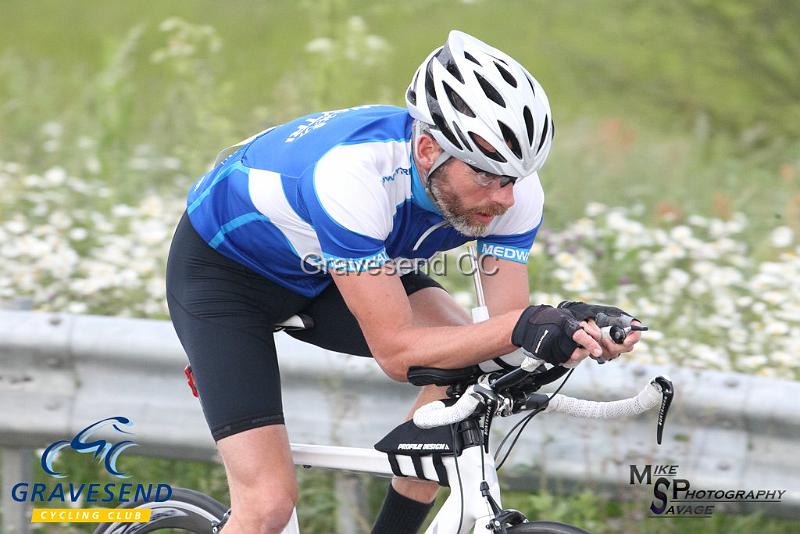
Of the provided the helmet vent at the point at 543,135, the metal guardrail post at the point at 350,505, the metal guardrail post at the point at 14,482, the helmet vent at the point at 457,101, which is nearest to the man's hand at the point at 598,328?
the helmet vent at the point at 543,135

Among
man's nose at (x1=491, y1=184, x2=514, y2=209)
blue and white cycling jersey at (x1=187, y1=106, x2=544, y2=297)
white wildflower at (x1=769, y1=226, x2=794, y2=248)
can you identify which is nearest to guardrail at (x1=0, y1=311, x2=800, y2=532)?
blue and white cycling jersey at (x1=187, y1=106, x2=544, y2=297)

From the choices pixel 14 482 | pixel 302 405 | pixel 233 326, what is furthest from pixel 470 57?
pixel 14 482

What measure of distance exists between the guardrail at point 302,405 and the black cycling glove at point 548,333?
1.31 meters

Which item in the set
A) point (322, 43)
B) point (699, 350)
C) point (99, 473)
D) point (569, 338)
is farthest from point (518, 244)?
point (322, 43)

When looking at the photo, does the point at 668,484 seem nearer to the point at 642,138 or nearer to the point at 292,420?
the point at 292,420

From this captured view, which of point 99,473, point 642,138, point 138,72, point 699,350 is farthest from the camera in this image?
point 138,72

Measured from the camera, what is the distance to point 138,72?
35.7 ft

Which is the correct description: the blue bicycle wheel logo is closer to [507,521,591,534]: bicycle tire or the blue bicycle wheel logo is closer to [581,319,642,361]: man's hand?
[507,521,591,534]: bicycle tire

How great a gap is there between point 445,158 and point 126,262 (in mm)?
2792

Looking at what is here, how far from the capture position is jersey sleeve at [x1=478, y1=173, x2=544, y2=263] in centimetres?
312

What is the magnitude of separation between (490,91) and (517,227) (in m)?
0.47

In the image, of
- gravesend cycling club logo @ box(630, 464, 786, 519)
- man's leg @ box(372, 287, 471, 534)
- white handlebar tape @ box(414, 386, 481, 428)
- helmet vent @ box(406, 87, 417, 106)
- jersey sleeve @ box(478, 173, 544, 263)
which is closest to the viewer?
white handlebar tape @ box(414, 386, 481, 428)

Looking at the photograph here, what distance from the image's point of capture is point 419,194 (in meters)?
3.01

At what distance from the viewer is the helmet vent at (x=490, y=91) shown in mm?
2812
